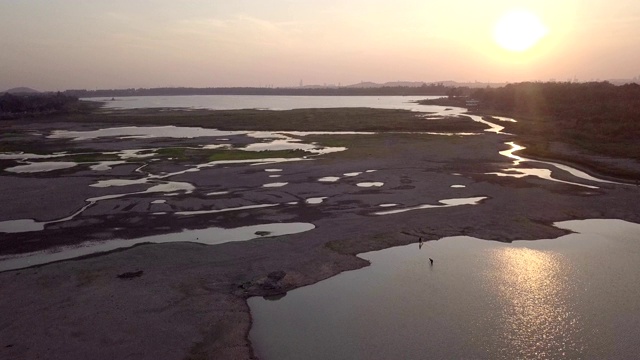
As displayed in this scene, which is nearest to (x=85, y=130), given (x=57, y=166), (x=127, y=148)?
(x=127, y=148)

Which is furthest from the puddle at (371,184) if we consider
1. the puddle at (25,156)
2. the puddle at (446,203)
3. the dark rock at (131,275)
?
the puddle at (25,156)

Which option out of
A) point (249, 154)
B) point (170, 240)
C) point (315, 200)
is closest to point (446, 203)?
point (315, 200)

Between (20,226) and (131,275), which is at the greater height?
(131,275)

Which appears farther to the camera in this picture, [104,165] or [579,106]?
[579,106]

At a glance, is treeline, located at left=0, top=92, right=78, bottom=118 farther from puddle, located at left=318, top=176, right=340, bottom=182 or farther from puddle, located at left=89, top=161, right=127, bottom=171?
puddle, located at left=318, top=176, right=340, bottom=182

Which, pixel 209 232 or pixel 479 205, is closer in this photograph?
pixel 209 232

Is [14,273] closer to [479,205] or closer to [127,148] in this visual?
[479,205]

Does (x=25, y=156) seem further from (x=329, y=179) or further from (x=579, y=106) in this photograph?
(x=579, y=106)

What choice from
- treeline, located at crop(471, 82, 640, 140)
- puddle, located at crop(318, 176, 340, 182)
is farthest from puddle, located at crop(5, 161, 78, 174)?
treeline, located at crop(471, 82, 640, 140)
